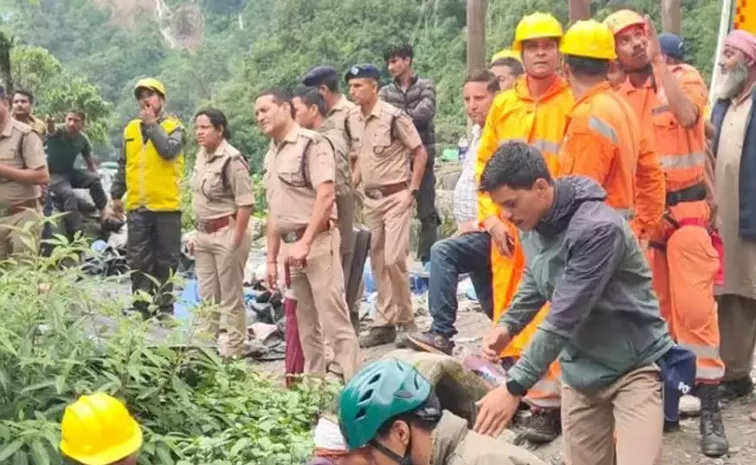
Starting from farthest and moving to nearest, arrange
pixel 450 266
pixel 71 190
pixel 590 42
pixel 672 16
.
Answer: pixel 672 16 < pixel 71 190 < pixel 450 266 < pixel 590 42

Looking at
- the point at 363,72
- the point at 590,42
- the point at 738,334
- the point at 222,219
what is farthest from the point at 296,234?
the point at 738,334

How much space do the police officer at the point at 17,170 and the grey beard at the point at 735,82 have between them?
449 centimetres

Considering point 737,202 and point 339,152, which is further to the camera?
point 339,152

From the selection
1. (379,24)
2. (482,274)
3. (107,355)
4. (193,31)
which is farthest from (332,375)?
(193,31)

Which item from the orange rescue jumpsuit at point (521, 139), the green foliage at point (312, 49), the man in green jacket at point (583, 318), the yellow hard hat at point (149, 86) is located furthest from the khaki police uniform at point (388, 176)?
the green foliage at point (312, 49)

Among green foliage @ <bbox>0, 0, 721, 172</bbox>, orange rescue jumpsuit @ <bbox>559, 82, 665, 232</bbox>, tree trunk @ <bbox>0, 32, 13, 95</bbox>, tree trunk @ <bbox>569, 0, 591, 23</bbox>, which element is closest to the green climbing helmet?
orange rescue jumpsuit @ <bbox>559, 82, 665, 232</bbox>

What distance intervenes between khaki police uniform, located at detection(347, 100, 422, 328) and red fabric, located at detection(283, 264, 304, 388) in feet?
3.99

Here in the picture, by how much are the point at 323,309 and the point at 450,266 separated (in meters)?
0.90

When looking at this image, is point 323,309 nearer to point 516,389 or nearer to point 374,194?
point 374,194

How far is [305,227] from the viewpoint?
6.76 m

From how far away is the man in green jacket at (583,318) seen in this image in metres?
3.82

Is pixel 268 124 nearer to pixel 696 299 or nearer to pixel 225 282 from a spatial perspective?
pixel 225 282

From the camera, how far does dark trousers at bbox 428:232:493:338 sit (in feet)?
20.6

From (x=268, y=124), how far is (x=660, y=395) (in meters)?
3.31
